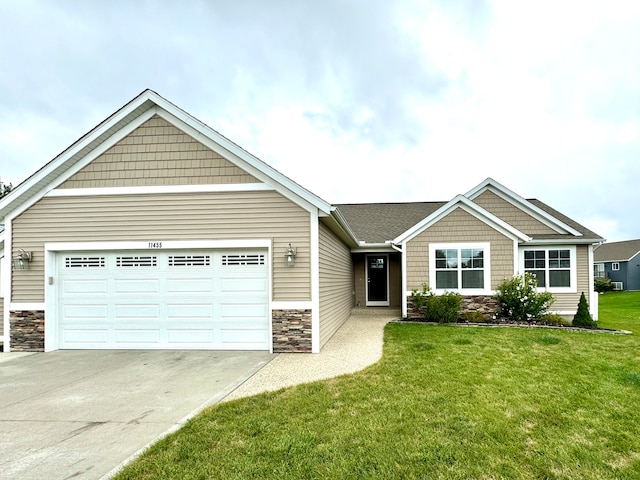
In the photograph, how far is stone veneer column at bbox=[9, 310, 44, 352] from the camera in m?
8.17

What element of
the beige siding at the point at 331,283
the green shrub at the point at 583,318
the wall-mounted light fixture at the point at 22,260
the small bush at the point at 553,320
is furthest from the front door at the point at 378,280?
the wall-mounted light fixture at the point at 22,260

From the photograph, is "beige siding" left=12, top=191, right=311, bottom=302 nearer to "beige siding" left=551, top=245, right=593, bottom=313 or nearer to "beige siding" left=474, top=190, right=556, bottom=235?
"beige siding" left=474, top=190, right=556, bottom=235

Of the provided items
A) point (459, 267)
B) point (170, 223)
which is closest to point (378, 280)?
point (459, 267)

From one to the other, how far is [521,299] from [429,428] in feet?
29.3

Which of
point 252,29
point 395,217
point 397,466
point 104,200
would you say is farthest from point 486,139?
point 397,466

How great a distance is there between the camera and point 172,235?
26.2 feet

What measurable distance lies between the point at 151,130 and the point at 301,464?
749 cm

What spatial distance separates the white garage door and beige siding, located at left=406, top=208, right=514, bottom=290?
239 inches

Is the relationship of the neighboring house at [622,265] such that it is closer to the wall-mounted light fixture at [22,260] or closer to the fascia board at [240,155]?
the fascia board at [240,155]

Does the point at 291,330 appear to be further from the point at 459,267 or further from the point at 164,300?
the point at 459,267

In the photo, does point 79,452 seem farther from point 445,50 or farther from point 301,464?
point 445,50

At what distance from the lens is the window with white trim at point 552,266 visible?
40.7 ft

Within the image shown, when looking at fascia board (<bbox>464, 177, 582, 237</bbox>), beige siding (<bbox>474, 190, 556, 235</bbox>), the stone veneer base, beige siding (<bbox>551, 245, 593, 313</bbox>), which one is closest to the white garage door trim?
the stone veneer base

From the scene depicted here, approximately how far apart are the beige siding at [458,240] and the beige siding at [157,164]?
6522 mm
